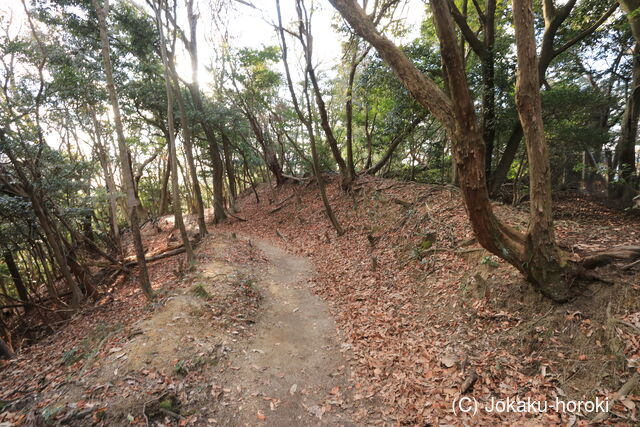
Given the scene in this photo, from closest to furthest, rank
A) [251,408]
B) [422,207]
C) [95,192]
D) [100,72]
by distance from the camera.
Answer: [251,408], [422,207], [100,72], [95,192]

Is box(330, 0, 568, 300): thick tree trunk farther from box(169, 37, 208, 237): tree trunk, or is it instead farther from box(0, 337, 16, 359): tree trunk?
box(0, 337, 16, 359): tree trunk

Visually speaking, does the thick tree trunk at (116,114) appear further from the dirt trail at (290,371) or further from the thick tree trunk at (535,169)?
the thick tree trunk at (535,169)

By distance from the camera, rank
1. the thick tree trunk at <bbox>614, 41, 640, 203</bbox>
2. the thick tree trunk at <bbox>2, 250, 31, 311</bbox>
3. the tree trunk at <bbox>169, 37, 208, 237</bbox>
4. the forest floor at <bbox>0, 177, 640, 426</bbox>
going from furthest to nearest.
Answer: the thick tree trunk at <bbox>2, 250, 31, 311</bbox>
the tree trunk at <bbox>169, 37, 208, 237</bbox>
the thick tree trunk at <bbox>614, 41, 640, 203</bbox>
the forest floor at <bbox>0, 177, 640, 426</bbox>

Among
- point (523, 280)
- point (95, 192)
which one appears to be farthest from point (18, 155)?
point (523, 280)

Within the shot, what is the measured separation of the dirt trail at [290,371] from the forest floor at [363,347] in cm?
2

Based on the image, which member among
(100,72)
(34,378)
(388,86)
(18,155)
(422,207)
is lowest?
(34,378)

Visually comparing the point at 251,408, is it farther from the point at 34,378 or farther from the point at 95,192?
the point at 95,192

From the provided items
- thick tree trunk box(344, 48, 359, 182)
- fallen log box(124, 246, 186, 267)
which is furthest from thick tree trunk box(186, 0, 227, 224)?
thick tree trunk box(344, 48, 359, 182)

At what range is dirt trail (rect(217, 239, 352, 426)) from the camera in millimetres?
3881

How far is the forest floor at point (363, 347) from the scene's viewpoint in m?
3.50

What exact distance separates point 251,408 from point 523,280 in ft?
15.7

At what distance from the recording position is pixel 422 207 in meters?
9.02

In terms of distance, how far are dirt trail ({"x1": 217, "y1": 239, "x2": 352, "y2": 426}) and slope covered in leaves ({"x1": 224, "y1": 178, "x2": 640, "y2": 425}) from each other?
1.18 ft

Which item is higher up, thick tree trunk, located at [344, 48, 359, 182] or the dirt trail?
thick tree trunk, located at [344, 48, 359, 182]
